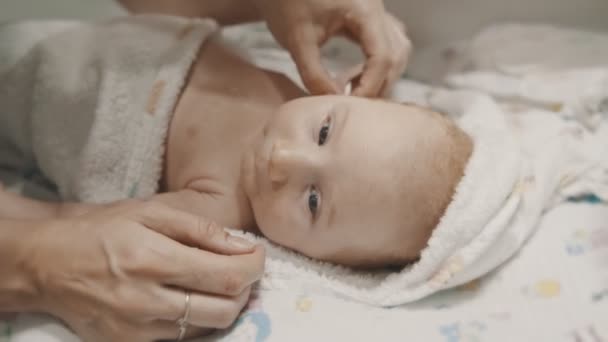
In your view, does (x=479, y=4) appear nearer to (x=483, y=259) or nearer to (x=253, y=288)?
(x=483, y=259)

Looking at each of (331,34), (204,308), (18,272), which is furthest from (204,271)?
(331,34)

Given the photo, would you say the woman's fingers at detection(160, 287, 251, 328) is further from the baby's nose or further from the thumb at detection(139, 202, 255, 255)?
the baby's nose

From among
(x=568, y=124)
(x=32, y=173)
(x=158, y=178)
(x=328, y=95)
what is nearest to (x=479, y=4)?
(x=568, y=124)

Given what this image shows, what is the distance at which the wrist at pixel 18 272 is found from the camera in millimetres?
810

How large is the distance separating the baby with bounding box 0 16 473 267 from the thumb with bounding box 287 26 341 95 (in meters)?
0.05

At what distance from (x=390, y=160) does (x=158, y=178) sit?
0.50m

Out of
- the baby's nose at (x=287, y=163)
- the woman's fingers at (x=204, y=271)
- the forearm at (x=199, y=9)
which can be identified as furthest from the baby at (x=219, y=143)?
the woman's fingers at (x=204, y=271)

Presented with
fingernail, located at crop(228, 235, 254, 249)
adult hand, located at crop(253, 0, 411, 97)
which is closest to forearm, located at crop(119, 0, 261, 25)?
adult hand, located at crop(253, 0, 411, 97)

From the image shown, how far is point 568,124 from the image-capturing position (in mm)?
1243

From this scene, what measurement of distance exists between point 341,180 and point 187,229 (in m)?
0.30

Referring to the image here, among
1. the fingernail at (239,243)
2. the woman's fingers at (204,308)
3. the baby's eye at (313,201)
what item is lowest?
the baby's eye at (313,201)

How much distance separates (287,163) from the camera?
996mm

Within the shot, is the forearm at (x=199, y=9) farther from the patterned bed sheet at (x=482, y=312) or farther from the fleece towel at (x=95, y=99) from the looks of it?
the patterned bed sheet at (x=482, y=312)

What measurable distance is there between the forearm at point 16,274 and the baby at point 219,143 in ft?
0.74
